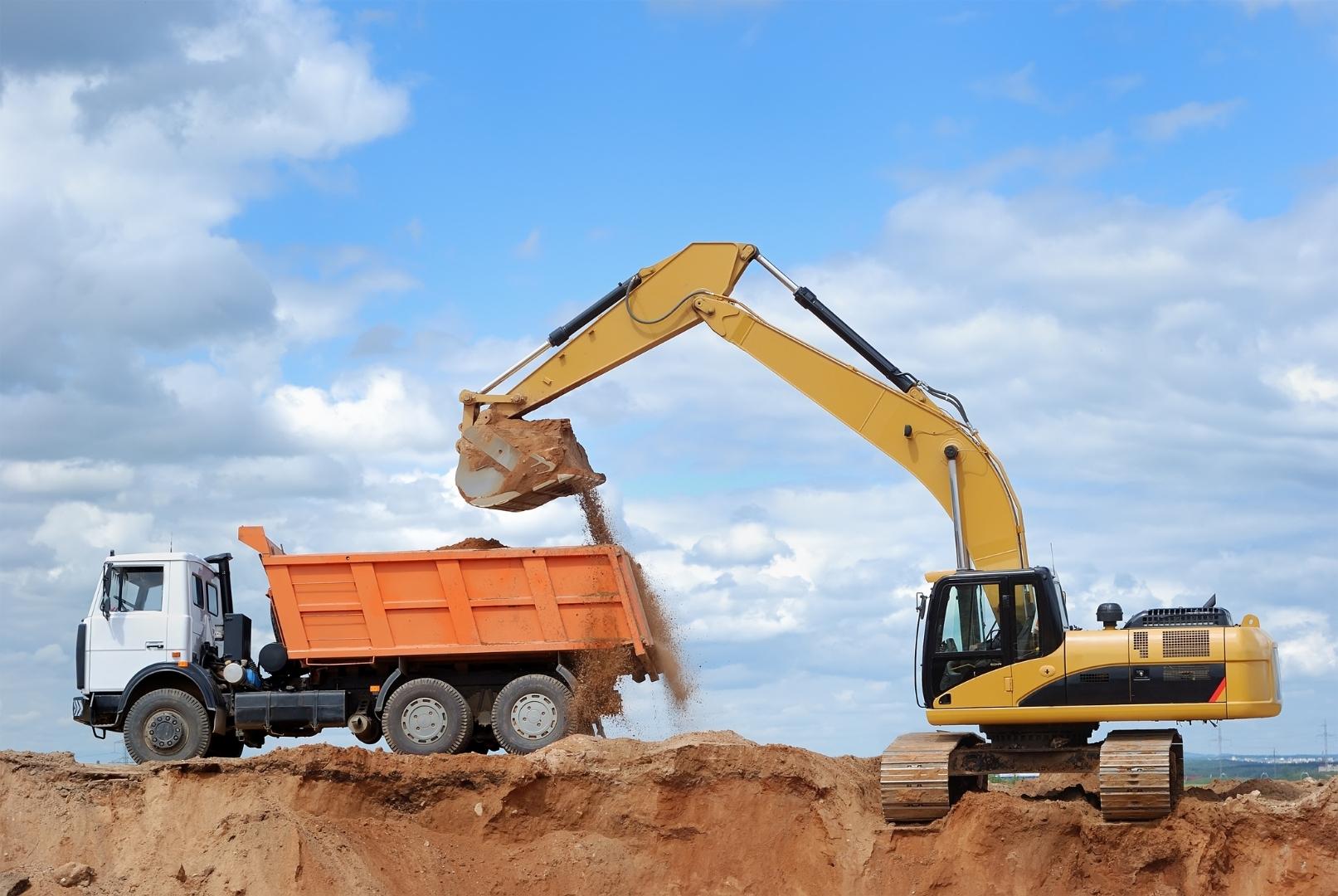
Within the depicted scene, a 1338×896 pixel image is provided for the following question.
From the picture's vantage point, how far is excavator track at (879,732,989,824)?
1411 centimetres

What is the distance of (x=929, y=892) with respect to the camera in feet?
45.8

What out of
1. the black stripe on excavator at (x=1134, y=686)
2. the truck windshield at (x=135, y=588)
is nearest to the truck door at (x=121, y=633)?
the truck windshield at (x=135, y=588)

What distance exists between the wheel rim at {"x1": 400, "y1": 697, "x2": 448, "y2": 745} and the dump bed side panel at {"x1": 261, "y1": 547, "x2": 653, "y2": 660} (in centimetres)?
67

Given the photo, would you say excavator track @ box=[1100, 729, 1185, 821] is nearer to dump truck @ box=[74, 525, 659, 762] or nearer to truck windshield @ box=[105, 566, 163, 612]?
dump truck @ box=[74, 525, 659, 762]

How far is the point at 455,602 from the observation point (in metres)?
17.0

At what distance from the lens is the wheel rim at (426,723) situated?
55.8 ft

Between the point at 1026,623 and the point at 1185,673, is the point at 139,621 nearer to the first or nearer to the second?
the point at 1026,623

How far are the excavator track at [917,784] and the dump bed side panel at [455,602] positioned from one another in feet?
12.0

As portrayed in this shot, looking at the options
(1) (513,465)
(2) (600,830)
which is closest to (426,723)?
(2) (600,830)

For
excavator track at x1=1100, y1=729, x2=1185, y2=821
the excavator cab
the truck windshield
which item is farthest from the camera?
the truck windshield

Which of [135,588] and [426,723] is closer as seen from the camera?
[426,723]

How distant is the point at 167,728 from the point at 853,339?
381 inches

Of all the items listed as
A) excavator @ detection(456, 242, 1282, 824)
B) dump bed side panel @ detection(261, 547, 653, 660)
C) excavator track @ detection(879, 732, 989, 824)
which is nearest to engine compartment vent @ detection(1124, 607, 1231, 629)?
excavator @ detection(456, 242, 1282, 824)

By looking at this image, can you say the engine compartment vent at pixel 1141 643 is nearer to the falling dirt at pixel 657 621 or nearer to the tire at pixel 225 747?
the falling dirt at pixel 657 621
